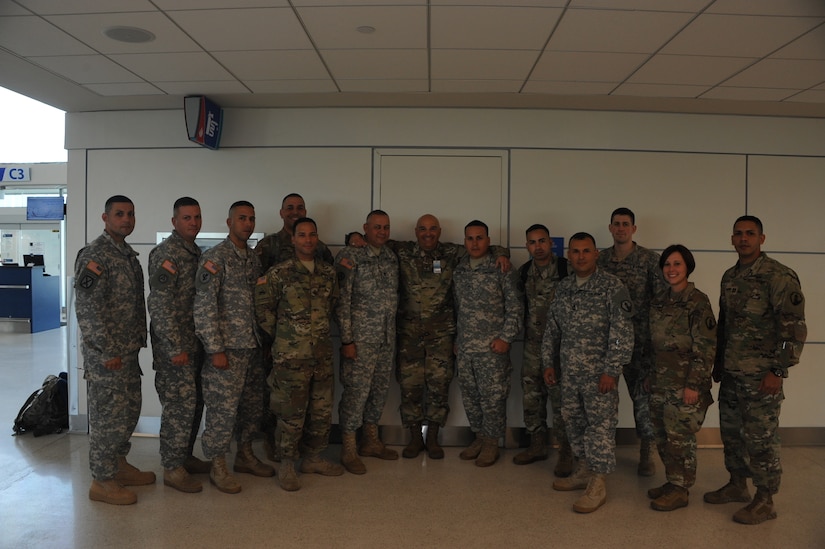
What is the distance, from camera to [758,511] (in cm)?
341

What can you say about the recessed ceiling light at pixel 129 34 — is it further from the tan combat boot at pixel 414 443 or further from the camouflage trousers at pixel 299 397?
the tan combat boot at pixel 414 443

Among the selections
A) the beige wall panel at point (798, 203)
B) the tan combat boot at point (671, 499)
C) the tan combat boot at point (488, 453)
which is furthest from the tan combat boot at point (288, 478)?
the beige wall panel at point (798, 203)

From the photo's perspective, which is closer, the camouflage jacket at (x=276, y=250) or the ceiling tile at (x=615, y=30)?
the ceiling tile at (x=615, y=30)

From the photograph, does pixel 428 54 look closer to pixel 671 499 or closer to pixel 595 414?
pixel 595 414

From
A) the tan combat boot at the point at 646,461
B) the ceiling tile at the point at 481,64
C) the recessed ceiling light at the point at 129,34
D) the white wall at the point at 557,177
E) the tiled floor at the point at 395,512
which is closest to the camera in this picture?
the tiled floor at the point at 395,512

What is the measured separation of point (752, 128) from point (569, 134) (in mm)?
1692

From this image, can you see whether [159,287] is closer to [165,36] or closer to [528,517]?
[165,36]

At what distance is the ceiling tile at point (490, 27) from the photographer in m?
2.97

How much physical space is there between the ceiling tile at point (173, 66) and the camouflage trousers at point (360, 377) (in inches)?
90.5

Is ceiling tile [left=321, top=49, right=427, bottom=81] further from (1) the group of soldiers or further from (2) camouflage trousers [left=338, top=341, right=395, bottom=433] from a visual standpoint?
(2) camouflage trousers [left=338, top=341, right=395, bottom=433]

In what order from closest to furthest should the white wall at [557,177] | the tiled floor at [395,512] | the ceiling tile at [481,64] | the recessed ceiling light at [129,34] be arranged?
the tiled floor at [395,512], the recessed ceiling light at [129,34], the ceiling tile at [481,64], the white wall at [557,177]

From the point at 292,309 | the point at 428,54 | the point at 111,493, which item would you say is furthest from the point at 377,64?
the point at 111,493

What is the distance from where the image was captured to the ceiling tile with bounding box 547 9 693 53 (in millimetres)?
2986

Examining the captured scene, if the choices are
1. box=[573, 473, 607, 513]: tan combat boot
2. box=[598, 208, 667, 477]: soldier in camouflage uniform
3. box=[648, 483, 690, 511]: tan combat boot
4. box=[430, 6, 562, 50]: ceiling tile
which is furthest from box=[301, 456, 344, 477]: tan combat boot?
box=[430, 6, 562, 50]: ceiling tile
